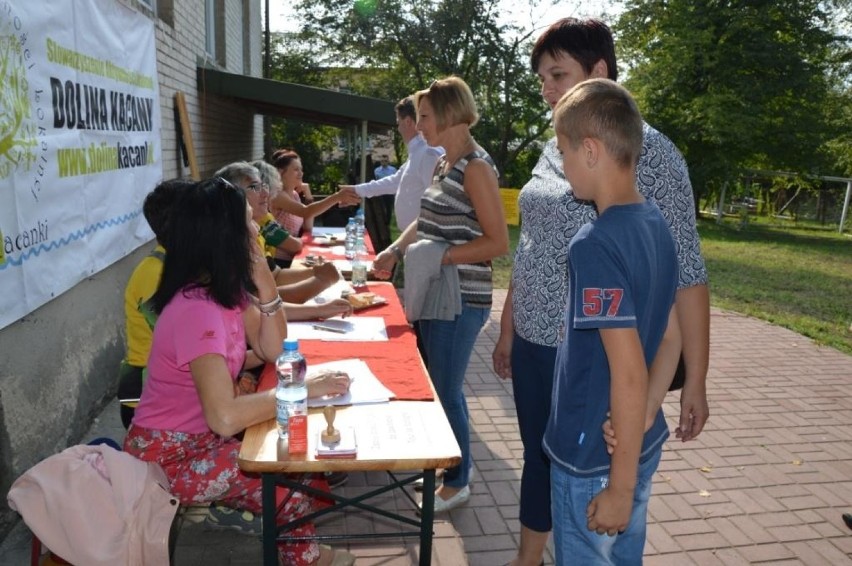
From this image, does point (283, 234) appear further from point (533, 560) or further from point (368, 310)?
point (533, 560)

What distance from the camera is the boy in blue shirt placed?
143cm

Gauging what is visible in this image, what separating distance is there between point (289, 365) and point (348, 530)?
1.39 metres

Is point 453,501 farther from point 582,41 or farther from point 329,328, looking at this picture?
point 582,41

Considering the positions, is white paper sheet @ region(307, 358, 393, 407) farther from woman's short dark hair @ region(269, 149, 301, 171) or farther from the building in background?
woman's short dark hair @ region(269, 149, 301, 171)

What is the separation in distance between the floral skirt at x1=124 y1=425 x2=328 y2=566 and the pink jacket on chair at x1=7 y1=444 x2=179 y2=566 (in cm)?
20

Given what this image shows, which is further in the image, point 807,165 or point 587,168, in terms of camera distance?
point 807,165

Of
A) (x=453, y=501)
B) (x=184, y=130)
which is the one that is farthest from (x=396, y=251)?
(x=184, y=130)

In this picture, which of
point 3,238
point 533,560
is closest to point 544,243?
point 533,560

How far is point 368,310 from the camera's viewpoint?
3344 millimetres

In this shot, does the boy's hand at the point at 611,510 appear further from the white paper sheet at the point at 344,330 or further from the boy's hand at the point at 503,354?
the white paper sheet at the point at 344,330

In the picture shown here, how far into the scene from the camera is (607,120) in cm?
149

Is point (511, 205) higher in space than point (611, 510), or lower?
higher

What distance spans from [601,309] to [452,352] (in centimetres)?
163

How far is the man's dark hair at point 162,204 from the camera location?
2221mm
